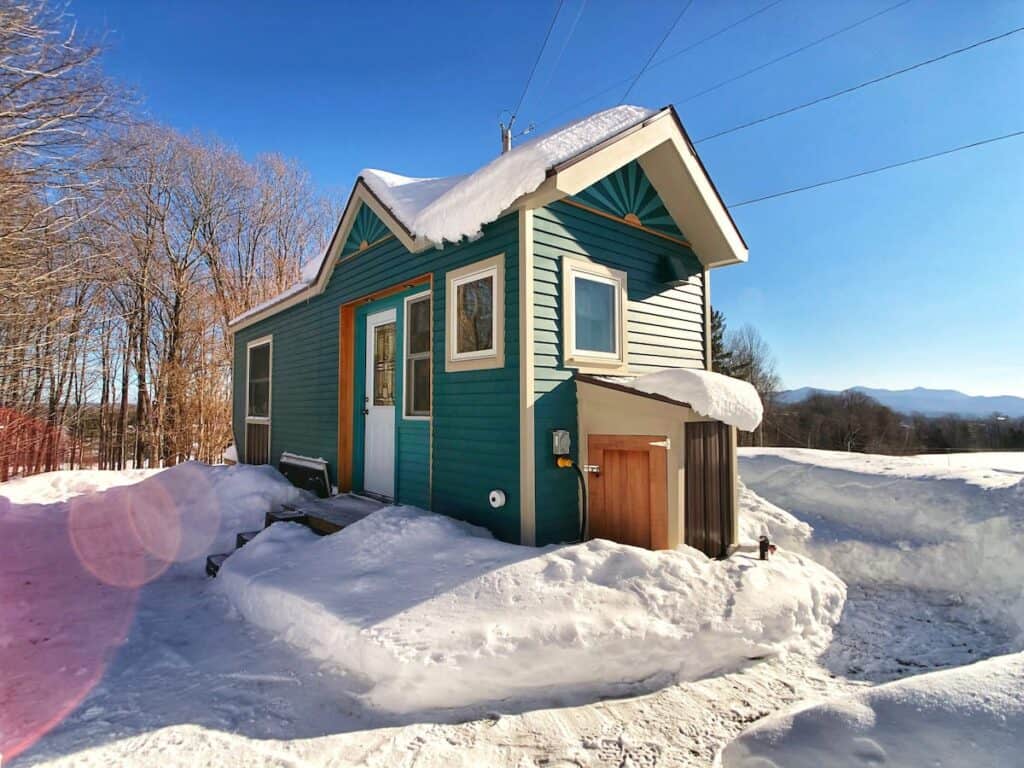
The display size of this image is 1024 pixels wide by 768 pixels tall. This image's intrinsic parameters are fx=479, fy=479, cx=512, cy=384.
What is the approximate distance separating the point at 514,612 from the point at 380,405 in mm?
3742

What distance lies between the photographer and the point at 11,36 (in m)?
6.71

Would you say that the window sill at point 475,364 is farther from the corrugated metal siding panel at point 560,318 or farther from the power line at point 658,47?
the power line at point 658,47

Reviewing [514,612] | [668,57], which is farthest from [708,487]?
[668,57]

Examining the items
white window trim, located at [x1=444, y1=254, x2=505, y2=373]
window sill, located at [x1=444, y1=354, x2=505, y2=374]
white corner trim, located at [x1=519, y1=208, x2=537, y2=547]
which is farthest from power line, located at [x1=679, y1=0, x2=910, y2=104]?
window sill, located at [x1=444, y1=354, x2=505, y2=374]

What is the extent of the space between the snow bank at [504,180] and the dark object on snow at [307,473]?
3.74 m

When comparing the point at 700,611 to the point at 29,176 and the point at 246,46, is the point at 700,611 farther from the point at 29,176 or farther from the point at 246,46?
the point at 29,176

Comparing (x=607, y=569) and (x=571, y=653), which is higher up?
(x=607, y=569)

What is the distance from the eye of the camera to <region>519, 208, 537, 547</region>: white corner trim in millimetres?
4070

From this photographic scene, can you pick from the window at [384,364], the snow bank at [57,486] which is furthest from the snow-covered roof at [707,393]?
the snow bank at [57,486]

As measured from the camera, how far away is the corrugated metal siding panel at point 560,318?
13.8 feet

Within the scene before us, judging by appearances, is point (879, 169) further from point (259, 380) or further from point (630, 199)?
point (259, 380)

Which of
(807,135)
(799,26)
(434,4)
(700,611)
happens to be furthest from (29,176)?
(807,135)

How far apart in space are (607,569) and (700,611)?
660 millimetres

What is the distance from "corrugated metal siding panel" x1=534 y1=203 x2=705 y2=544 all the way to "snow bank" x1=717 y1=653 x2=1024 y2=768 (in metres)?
2.20
